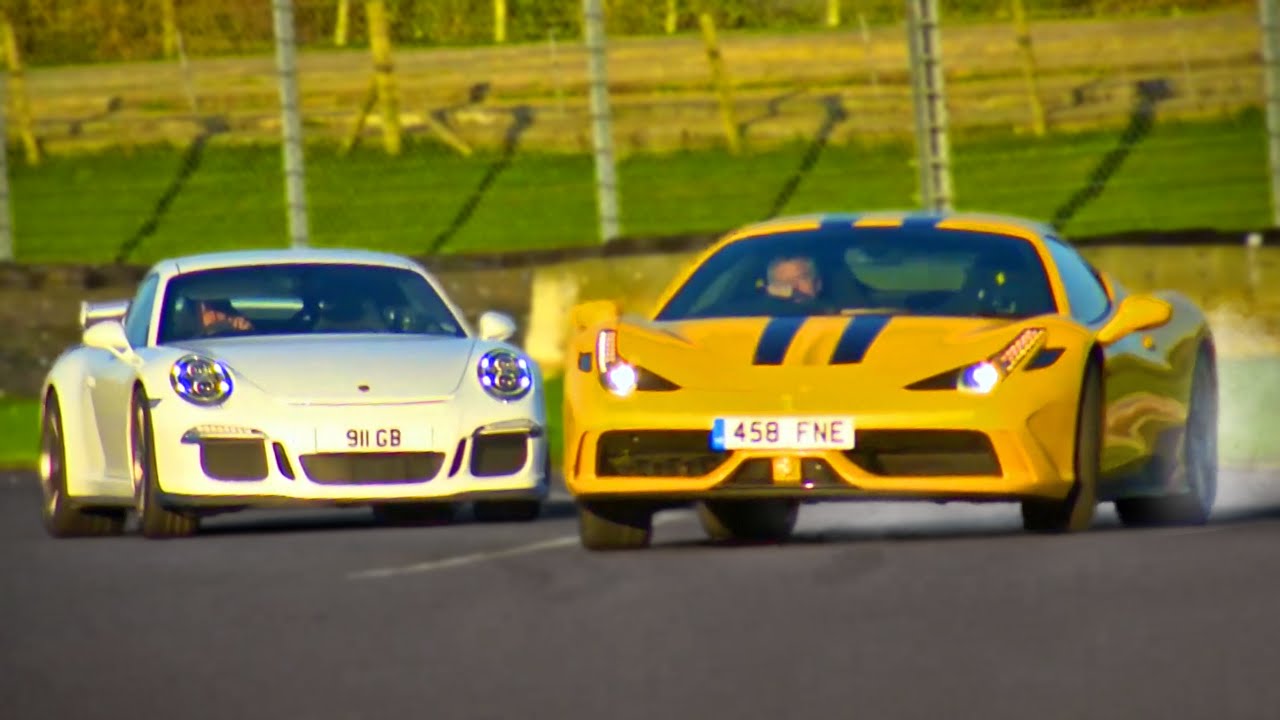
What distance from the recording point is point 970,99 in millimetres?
26781

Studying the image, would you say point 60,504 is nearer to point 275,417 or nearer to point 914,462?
point 275,417

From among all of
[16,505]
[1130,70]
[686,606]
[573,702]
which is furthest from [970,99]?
A: [573,702]

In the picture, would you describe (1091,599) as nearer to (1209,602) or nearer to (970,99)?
(1209,602)

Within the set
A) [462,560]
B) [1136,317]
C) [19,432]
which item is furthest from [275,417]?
[19,432]

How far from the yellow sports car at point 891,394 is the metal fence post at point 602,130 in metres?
8.44

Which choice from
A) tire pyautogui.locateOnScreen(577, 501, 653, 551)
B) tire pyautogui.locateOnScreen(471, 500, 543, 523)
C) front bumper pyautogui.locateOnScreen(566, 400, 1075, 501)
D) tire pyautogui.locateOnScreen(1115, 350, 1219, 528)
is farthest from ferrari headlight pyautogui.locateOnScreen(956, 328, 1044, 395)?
tire pyautogui.locateOnScreen(471, 500, 543, 523)

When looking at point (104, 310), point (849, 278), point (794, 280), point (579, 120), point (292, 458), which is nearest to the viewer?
point (794, 280)

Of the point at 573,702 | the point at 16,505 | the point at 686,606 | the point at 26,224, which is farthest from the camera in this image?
the point at 26,224

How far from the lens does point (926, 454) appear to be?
9.75m

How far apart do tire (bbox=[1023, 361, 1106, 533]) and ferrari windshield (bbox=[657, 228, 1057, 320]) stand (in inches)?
18.1

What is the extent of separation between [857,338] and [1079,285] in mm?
1199

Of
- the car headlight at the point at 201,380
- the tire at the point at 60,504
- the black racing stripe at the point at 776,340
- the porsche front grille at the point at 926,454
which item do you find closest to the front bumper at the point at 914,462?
the porsche front grille at the point at 926,454

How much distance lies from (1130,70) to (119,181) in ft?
29.4

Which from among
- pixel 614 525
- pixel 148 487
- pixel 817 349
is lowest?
pixel 148 487
